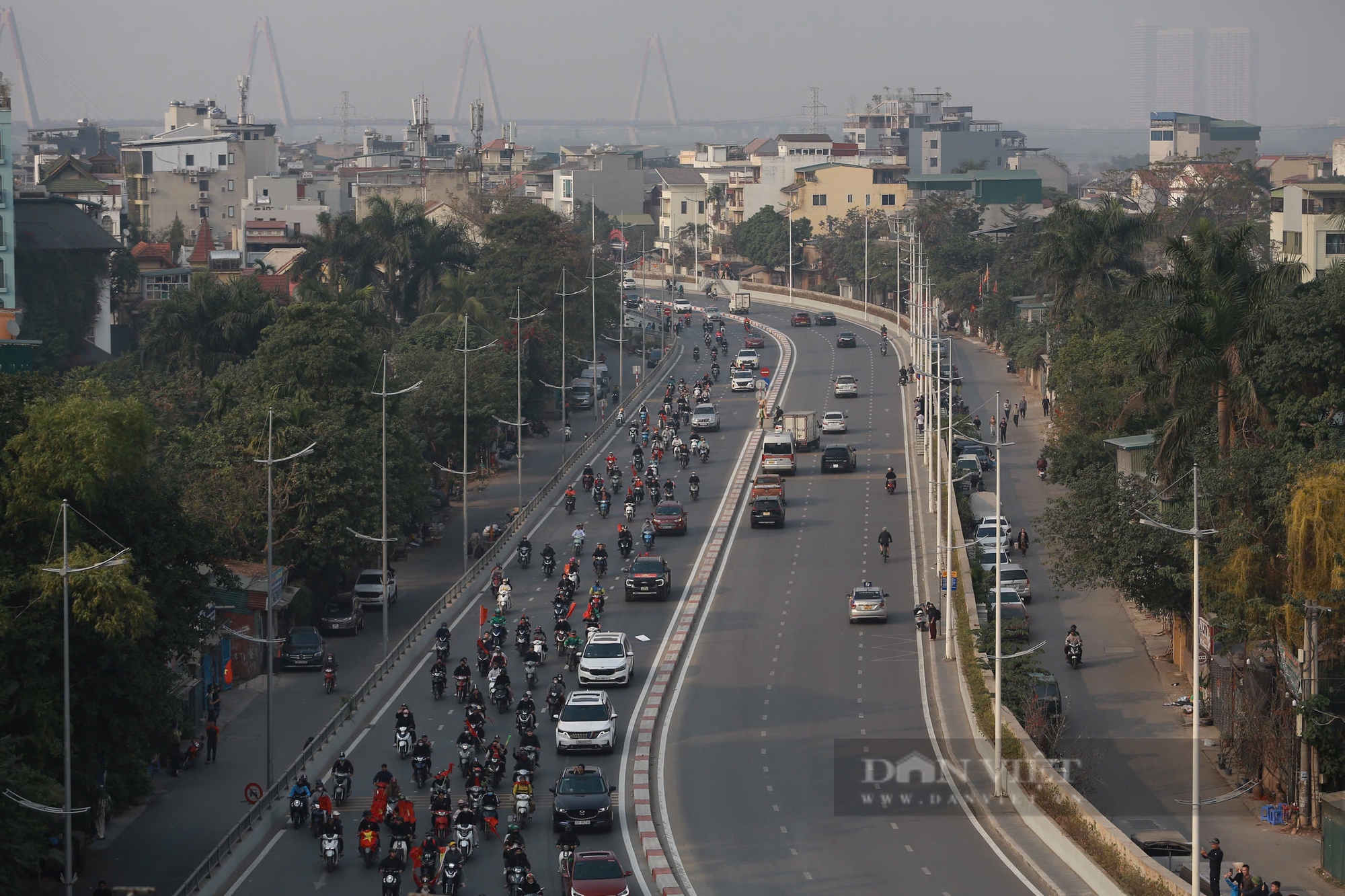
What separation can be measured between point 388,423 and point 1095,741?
90.5ft

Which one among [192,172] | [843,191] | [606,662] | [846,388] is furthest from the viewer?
[843,191]

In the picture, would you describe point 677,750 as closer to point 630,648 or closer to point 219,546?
point 630,648

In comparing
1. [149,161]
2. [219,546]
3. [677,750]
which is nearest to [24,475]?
[219,546]

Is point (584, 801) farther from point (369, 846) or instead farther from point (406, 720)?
point (406, 720)

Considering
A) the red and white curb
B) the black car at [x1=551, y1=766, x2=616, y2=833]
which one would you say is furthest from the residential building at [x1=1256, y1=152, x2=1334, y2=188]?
the black car at [x1=551, y1=766, x2=616, y2=833]

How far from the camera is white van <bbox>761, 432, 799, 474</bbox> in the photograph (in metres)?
71.2

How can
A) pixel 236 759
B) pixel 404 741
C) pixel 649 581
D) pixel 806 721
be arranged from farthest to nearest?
pixel 649 581 < pixel 236 759 < pixel 806 721 < pixel 404 741

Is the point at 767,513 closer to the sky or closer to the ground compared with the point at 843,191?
closer to the ground

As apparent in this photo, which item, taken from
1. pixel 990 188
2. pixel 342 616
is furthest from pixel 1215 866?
pixel 990 188

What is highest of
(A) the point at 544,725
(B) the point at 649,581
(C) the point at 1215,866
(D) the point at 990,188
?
(D) the point at 990,188

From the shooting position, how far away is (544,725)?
41.1m

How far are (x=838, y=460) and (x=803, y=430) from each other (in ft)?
15.6

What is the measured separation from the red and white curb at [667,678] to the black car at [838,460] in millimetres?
3332

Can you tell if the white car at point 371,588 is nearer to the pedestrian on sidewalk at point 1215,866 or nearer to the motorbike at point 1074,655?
the motorbike at point 1074,655
